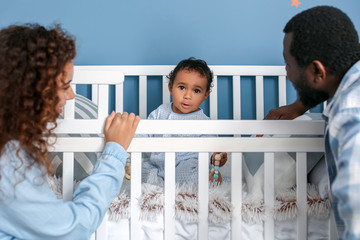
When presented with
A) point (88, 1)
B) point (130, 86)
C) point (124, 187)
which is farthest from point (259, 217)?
point (88, 1)

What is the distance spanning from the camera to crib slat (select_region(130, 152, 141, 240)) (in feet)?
2.57

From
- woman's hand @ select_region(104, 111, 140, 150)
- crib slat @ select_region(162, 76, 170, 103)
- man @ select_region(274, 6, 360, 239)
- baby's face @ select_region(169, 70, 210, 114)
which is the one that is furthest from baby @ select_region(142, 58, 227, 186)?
man @ select_region(274, 6, 360, 239)

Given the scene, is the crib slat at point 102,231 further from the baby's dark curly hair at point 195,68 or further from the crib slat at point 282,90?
the crib slat at point 282,90

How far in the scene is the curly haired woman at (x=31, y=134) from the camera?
0.58m

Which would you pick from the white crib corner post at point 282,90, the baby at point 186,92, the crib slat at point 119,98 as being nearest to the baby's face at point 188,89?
the baby at point 186,92

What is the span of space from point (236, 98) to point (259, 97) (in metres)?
0.10

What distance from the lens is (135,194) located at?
79 centimetres

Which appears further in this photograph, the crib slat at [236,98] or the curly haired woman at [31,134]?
the crib slat at [236,98]

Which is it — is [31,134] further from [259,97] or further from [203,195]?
[259,97]

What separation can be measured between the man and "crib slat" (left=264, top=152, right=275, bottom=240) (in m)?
0.13

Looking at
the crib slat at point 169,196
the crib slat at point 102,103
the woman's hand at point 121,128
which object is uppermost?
the crib slat at point 102,103

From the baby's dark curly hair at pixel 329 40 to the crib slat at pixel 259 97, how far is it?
810mm

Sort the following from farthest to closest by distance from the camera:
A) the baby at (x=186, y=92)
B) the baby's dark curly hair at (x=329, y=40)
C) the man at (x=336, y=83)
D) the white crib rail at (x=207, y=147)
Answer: the baby at (x=186, y=92), the white crib rail at (x=207, y=147), the baby's dark curly hair at (x=329, y=40), the man at (x=336, y=83)

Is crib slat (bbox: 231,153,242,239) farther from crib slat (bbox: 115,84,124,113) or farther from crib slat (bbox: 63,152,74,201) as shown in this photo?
crib slat (bbox: 115,84,124,113)
